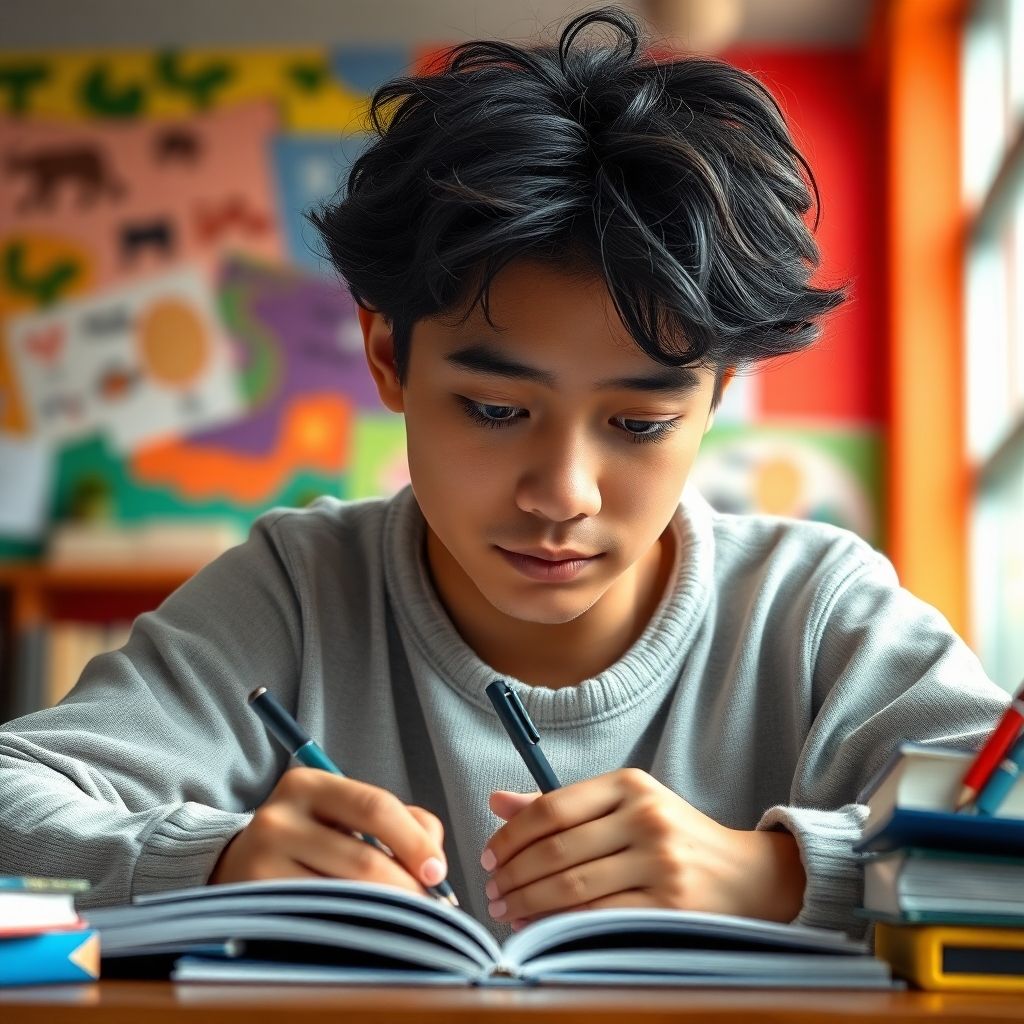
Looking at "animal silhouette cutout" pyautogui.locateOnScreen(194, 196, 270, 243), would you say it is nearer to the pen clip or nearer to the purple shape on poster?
the purple shape on poster

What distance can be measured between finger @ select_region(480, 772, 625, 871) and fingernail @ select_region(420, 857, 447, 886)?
5 cm

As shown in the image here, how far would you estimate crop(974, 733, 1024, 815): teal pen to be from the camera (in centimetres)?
73

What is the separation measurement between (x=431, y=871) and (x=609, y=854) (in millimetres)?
105

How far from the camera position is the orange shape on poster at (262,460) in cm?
435

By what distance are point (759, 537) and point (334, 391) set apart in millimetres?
3065

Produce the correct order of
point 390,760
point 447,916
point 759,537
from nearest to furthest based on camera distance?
point 447,916, point 390,760, point 759,537

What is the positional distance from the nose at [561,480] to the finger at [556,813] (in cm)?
26

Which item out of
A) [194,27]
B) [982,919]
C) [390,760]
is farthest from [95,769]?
[194,27]

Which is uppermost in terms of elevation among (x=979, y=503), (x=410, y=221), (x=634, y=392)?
(x=410, y=221)

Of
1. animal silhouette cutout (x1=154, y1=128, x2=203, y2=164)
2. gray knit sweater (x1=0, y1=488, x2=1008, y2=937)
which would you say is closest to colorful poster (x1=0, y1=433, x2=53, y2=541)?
animal silhouette cutout (x1=154, y1=128, x2=203, y2=164)

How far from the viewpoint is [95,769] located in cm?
109

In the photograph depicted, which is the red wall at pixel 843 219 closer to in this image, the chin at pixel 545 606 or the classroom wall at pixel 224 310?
the classroom wall at pixel 224 310

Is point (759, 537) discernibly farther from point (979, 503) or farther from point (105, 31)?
point (105, 31)

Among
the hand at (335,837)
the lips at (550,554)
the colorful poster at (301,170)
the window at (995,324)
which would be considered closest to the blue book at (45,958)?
the hand at (335,837)
